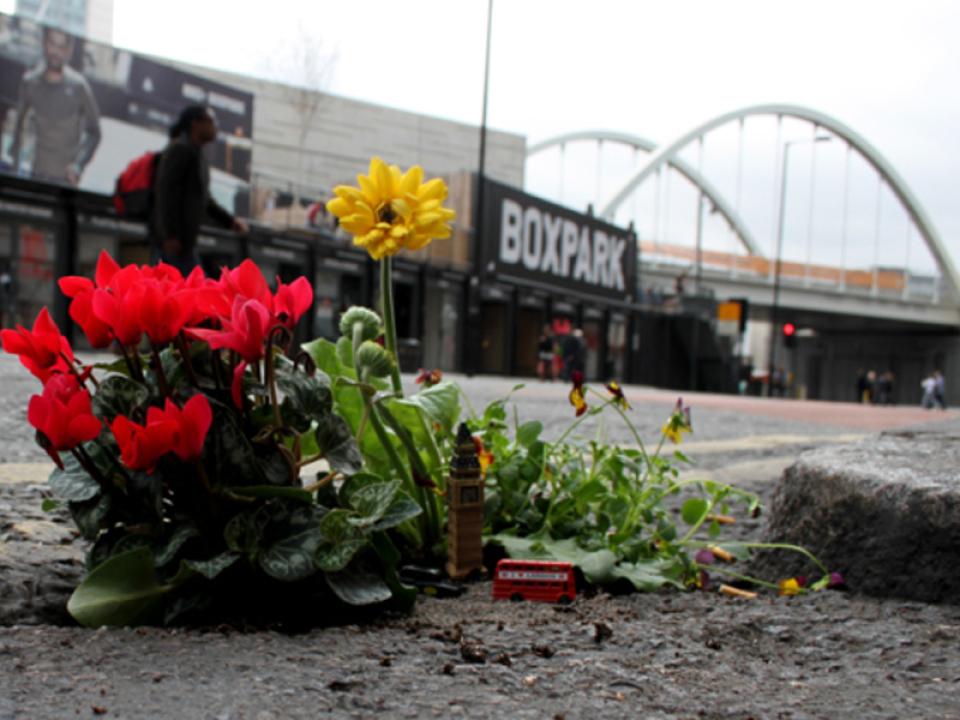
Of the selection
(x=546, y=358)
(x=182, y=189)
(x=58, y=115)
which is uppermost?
(x=58, y=115)

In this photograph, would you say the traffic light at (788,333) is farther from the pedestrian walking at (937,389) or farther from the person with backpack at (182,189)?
the person with backpack at (182,189)

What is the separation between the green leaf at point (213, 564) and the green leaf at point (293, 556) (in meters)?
0.04

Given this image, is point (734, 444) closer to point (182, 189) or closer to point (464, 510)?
point (182, 189)

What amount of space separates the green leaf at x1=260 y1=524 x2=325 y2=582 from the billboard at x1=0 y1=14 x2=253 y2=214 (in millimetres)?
19009

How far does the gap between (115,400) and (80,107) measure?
2029 cm

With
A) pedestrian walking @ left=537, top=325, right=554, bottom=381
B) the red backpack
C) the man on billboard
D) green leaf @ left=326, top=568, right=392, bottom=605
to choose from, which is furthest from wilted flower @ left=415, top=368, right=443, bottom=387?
pedestrian walking @ left=537, top=325, right=554, bottom=381

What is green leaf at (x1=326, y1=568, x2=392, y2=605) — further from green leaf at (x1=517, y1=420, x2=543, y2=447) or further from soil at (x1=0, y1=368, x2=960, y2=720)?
green leaf at (x1=517, y1=420, x2=543, y2=447)

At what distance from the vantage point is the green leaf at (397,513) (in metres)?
1.48

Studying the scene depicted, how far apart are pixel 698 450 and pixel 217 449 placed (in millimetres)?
3692

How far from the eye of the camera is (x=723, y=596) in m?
1.95

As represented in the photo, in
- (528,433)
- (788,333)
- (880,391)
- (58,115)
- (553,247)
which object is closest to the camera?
(528,433)

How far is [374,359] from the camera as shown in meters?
1.64

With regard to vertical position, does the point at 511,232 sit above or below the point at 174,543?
above

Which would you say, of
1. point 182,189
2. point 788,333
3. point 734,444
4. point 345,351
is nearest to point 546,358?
point 788,333
